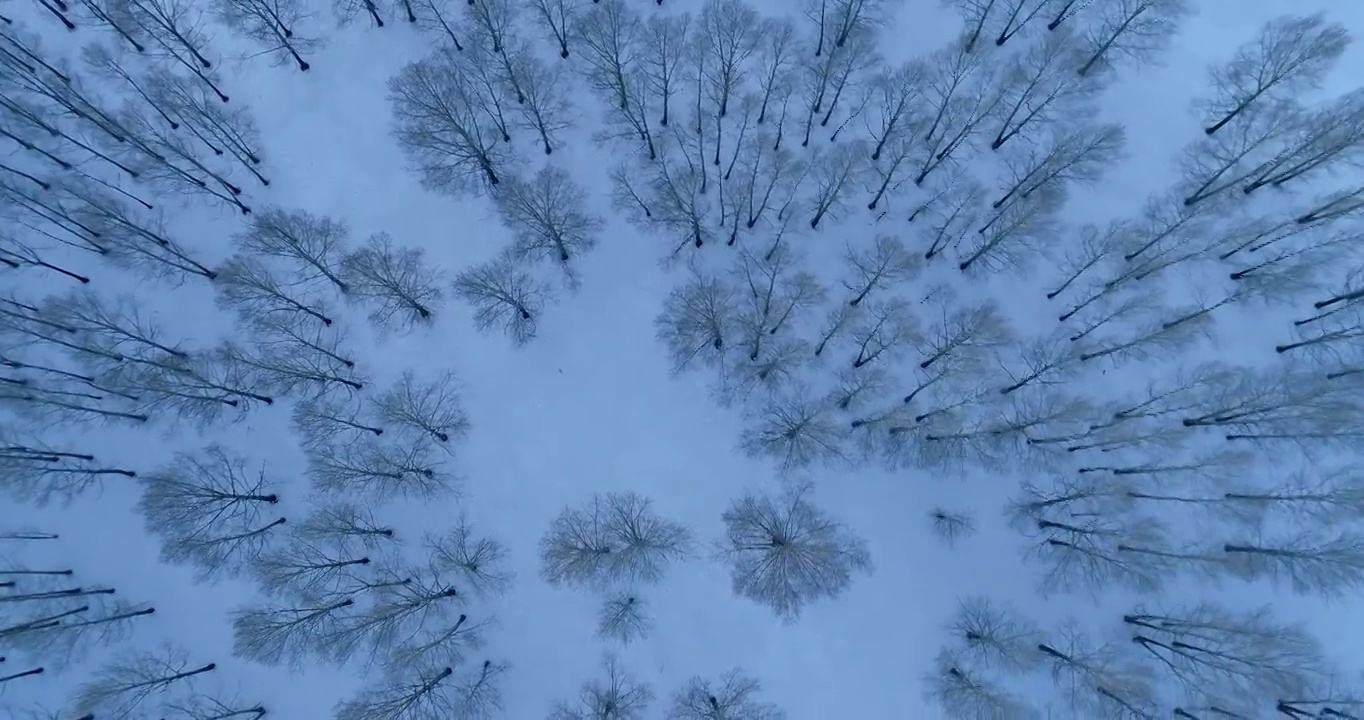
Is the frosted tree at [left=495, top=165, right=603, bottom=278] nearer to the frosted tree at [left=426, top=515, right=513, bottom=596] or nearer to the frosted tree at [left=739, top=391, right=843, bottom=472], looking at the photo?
the frosted tree at [left=739, top=391, right=843, bottom=472]

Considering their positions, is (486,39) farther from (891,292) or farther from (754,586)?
(754,586)

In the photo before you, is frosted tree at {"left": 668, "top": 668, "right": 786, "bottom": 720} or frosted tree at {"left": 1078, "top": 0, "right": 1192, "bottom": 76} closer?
frosted tree at {"left": 668, "top": 668, "right": 786, "bottom": 720}

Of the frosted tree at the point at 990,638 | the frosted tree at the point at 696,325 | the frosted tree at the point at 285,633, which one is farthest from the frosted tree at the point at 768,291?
the frosted tree at the point at 285,633

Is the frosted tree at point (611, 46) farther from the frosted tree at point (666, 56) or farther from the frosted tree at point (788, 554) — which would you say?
the frosted tree at point (788, 554)

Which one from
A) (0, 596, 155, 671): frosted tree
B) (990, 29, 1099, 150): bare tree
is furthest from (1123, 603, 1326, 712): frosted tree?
(0, 596, 155, 671): frosted tree

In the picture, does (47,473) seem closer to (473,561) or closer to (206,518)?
(206,518)
